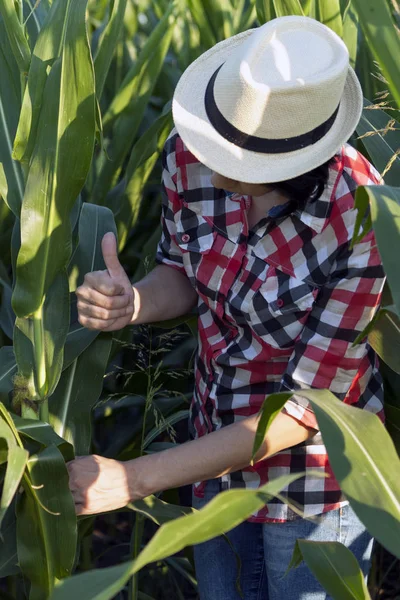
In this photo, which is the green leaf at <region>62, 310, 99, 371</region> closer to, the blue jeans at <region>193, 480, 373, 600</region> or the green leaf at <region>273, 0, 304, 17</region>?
the blue jeans at <region>193, 480, 373, 600</region>

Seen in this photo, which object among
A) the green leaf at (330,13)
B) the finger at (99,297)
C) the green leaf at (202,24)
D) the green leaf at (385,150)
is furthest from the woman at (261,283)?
the green leaf at (202,24)

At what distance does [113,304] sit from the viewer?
1.22 meters

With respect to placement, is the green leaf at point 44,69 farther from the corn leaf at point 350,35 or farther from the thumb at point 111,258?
the corn leaf at point 350,35

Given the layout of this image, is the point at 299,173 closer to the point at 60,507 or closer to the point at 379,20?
the point at 379,20

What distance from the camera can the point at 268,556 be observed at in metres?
1.36

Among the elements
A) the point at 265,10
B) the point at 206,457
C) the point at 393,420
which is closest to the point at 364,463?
the point at 206,457

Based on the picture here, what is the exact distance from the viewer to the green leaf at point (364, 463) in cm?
83

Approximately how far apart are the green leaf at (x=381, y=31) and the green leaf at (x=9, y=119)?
1.68 feet

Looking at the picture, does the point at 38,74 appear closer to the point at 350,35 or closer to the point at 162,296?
the point at 162,296

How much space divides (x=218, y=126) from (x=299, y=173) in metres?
0.12

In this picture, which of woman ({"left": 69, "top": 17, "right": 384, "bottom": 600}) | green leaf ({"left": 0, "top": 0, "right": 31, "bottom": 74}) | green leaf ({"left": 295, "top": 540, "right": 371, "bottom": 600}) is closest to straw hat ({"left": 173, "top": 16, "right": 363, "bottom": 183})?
woman ({"left": 69, "top": 17, "right": 384, "bottom": 600})

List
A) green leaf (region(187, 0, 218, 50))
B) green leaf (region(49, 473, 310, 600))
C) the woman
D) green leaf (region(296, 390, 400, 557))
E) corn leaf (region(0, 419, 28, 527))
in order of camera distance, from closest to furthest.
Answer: green leaf (region(49, 473, 310, 600)) → green leaf (region(296, 390, 400, 557)) → corn leaf (region(0, 419, 28, 527)) → the woman → green leaf (region(187, 0, 218, 50))

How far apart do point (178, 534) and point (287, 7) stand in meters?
1.01

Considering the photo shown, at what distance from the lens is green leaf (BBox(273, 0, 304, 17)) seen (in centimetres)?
144
